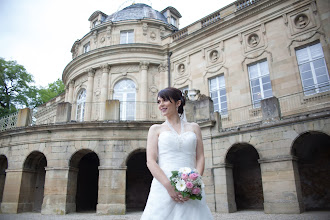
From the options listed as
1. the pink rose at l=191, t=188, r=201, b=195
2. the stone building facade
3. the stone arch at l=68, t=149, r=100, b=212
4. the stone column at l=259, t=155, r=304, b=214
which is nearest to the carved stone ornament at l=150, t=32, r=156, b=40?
the stone building facade

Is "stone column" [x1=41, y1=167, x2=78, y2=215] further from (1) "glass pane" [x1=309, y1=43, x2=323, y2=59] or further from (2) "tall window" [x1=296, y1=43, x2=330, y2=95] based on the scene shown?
(1) "glass pane" [x1=309, y1=43, x2=323, y2=59]

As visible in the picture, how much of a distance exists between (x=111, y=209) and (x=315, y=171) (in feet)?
33.6

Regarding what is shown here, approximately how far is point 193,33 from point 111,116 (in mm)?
9581

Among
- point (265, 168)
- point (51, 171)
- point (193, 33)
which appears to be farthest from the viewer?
point (193, 33)

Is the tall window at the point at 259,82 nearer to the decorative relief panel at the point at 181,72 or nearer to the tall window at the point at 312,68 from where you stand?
the tall window at the point at 312,68

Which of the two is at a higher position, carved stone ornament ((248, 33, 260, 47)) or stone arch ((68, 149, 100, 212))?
carved stone ornament ((248, 33, 260, 47))

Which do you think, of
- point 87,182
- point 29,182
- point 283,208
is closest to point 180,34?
point 87,182

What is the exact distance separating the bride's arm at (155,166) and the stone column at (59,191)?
1149 centimetres

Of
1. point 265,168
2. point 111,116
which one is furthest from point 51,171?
point 265,168

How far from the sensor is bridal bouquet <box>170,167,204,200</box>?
2643 mm

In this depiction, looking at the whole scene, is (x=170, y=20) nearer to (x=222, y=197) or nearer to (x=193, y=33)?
(x=193, y=33)

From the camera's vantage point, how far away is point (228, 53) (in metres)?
18.1

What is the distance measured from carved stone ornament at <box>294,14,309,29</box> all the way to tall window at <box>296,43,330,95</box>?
1.35m

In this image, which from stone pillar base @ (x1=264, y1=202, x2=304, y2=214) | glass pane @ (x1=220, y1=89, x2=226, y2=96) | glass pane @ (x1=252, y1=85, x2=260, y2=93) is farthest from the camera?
glass pane @ (x1=220, y1=89, x2=226, y2=96)
